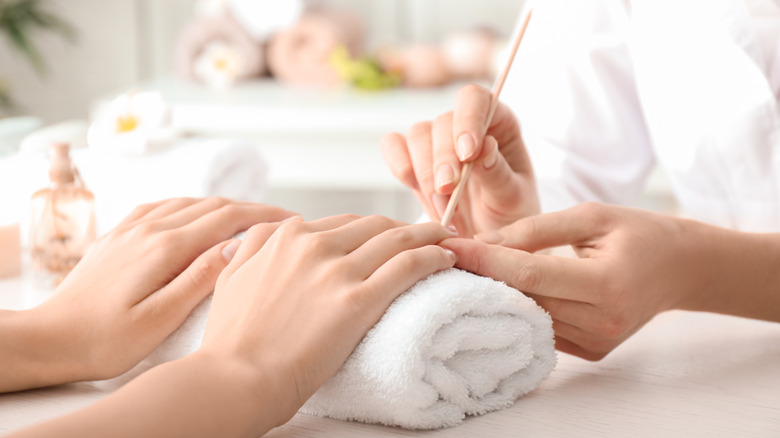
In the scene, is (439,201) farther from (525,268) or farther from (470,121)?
(525,268)

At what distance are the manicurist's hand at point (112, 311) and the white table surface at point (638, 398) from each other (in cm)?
2

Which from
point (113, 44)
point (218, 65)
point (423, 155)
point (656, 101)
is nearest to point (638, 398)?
point (423, 155)

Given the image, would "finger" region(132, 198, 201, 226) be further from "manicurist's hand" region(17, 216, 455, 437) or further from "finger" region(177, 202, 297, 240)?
"manicurist's hand" region(17, 216, 455, 437)

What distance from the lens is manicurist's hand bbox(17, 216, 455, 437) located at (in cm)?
37

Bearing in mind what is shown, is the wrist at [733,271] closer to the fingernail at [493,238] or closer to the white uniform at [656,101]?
the fingernail at [493,238]

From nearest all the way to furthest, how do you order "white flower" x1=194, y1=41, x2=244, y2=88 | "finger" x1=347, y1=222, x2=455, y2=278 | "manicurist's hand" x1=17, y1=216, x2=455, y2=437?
"manicurist's hand" x1=17, y1=216, x2=455, y2=437 < "finger" x1=347, y1=222, x2=455, y2=278 < "white flower" x1=194, y1=41, x2=244, y2=88

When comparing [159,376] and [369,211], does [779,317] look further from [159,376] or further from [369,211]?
[369,211]

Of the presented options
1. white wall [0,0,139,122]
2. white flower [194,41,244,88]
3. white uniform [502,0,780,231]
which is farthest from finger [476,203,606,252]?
white wall [0,0,139,122]

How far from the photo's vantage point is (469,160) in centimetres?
63

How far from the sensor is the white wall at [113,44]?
262 centimetres

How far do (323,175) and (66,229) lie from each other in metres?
1.51

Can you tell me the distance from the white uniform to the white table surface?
31 centimetres

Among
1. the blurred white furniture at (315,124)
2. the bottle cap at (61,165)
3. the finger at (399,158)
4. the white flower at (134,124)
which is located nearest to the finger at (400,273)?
the finger at (399,158)

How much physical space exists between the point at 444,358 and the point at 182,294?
0.59ft
